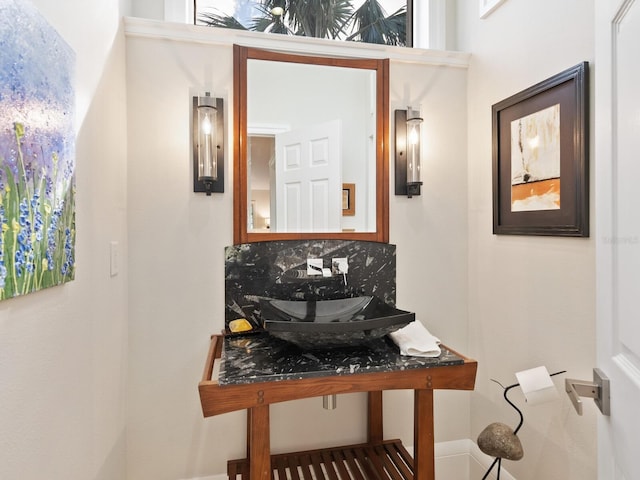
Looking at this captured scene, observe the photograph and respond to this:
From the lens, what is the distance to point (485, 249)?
2.00 m

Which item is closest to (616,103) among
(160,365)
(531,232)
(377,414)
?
(531,232)

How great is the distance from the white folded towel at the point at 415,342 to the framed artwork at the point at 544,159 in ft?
2.08

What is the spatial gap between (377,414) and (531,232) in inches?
46.0

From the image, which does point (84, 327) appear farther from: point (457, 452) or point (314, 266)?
point (457, 452)

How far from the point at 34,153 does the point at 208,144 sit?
0.96 m

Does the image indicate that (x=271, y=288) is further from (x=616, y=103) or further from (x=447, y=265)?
(x=616, y=103)

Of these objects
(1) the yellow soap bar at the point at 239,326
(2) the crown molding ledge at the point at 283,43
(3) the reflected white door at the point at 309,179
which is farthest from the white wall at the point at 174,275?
(3) the reflected white door at the point at 309,179

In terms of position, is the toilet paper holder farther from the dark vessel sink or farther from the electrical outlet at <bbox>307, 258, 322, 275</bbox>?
the electrical outlet at <bbox>307, 258, 322, 275</bbox>

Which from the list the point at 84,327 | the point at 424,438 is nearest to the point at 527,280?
the point at 424,438

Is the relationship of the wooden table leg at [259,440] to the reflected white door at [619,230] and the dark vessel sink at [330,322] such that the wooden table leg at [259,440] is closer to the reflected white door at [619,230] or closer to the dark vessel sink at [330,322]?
the dark vessel sink at [330,322]

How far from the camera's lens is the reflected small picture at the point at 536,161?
153 cm

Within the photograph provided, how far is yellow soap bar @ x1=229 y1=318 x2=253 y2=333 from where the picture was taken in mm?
1763

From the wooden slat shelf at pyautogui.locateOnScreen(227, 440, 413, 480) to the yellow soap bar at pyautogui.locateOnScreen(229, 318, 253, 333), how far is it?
639 mm

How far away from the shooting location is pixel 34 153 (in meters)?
0.87
